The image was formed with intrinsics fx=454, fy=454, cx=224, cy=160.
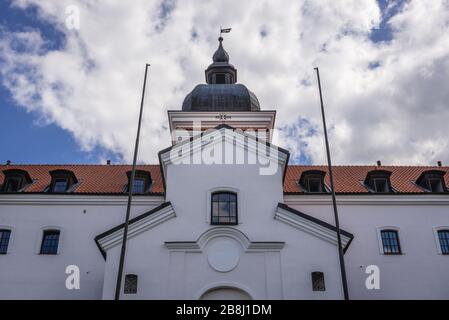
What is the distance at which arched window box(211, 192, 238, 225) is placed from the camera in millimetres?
20625

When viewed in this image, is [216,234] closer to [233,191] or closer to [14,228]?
[233,191]

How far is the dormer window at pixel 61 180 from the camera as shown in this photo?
91.4 ft

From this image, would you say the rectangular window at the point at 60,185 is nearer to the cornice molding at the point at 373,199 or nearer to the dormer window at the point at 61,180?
the dormer window at the point at 61,180

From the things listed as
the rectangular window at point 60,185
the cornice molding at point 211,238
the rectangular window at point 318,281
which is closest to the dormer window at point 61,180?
the rectangular window at point 60,185

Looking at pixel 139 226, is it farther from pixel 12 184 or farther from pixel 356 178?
pixel 356 178

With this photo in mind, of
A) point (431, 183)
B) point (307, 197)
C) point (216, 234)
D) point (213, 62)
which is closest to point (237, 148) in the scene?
point (216, 234)

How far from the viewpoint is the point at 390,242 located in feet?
84.2

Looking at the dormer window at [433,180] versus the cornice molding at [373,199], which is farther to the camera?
the dormer window at [433,180]

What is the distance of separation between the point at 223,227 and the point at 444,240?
13850mm

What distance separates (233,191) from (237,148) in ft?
7.73

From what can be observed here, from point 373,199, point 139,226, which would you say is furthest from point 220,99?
point 139,226

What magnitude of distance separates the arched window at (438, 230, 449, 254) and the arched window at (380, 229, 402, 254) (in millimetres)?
2337

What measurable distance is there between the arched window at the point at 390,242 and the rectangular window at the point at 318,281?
7.93 meters

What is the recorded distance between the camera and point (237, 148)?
22.5 metres
